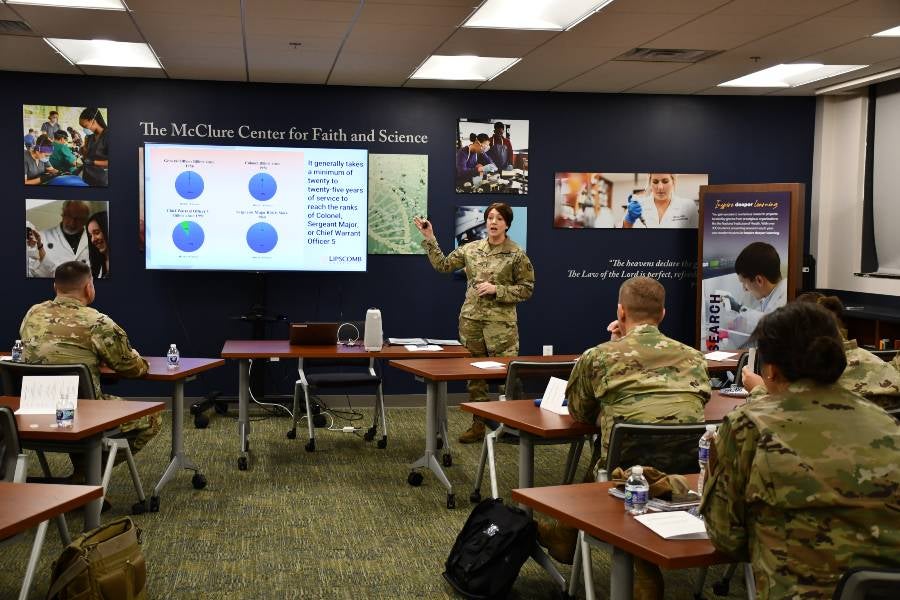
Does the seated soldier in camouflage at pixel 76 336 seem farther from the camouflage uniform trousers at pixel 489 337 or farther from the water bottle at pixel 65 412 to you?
the camouflage uniform trousers at pixel 489 337

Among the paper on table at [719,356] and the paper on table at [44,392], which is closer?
the paper on table at [44,392]

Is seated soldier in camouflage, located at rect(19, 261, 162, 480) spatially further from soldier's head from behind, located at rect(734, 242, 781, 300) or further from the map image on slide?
the map image on slide

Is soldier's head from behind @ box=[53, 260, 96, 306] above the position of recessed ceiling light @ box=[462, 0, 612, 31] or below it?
below

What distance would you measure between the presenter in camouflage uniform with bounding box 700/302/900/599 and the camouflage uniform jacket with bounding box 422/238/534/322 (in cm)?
446

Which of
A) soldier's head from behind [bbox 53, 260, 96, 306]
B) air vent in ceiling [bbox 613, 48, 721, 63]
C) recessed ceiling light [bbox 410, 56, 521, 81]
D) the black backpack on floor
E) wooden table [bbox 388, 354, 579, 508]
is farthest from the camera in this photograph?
recessed ceiling light [bbox 410, 56, 521, 81]

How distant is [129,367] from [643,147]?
540 centimetres

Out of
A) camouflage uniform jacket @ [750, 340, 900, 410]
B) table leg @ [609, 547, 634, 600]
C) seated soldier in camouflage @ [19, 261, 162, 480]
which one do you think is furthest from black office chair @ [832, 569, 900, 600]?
seated soldier in camouflage @ [19, 261, 162, 480]

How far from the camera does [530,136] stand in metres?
8.25

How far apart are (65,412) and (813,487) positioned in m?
2.87

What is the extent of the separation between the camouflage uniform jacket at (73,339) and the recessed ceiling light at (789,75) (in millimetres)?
5399

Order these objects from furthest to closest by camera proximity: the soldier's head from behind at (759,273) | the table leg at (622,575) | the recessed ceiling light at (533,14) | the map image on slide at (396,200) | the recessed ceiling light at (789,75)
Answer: the map image on slide at (396,200) → the recessed ceiling light at (789,75) → the recessed ceiling light at (533,14) → the soldier's head from behind at (759,273) → the table leg at (622,575)

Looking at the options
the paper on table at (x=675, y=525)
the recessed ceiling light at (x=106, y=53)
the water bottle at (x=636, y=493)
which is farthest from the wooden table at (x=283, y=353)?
the paper on table at (x=675, y=525)

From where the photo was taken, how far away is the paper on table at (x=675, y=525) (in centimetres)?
227

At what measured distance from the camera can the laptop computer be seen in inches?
235
